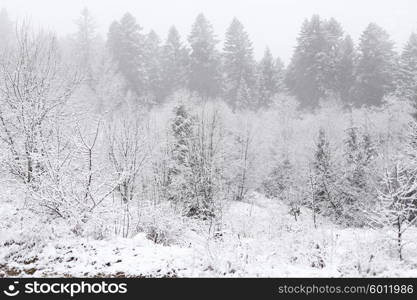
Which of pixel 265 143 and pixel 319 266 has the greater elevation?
pixel 265 143

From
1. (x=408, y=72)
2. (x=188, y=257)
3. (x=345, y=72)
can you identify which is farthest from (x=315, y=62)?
(x=188, y=257)

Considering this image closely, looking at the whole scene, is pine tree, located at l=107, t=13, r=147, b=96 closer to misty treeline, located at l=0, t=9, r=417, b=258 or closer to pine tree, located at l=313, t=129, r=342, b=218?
misty treeline, located at l=0, t=9, r=417, b=258

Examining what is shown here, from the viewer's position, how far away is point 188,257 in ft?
25.6

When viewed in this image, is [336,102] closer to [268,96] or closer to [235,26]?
[268,96]

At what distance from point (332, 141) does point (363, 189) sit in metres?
A: 10.1

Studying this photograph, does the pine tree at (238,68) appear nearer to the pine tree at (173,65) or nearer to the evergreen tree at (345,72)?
the pine tree at (173,65)

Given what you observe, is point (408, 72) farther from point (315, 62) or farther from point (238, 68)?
point (238, 68)

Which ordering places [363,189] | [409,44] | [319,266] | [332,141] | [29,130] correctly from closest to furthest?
[319,266], [29,130], [363,189], [332,141], [409,44]

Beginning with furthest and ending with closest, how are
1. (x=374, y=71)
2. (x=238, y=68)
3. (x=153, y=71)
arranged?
(x=238, y=68)
(x=153, y=71)
(x=374, y=71)

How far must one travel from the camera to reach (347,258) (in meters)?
7.96

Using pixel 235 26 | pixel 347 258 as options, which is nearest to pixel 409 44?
pixel 235 26

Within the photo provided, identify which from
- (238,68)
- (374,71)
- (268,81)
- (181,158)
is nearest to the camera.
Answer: (181,158)

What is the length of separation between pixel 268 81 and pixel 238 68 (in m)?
4.97

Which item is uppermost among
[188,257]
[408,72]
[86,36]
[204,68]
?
[86,36]
